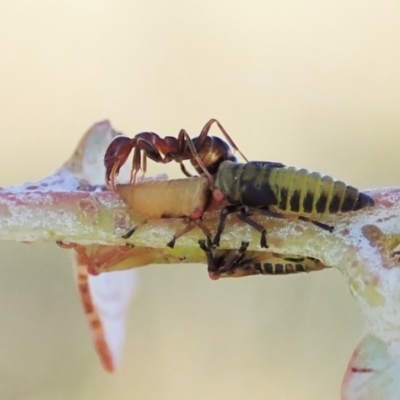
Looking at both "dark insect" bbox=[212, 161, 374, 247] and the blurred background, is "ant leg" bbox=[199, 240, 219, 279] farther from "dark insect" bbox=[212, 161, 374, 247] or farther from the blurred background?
the blurred background

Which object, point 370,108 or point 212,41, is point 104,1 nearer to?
point 212,41

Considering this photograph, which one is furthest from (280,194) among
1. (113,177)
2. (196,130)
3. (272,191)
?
(196,130)

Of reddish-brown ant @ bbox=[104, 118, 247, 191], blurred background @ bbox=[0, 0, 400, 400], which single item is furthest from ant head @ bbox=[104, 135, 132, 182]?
blurred background @ bbox=[0, 0, 400, 400]

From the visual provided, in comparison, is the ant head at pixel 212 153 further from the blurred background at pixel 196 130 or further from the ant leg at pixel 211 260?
the blurred background at pixel 196 130

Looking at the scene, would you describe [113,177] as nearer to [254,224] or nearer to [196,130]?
[254,224]

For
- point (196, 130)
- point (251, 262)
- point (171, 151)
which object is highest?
point (196, 130)

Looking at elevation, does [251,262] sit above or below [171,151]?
below
